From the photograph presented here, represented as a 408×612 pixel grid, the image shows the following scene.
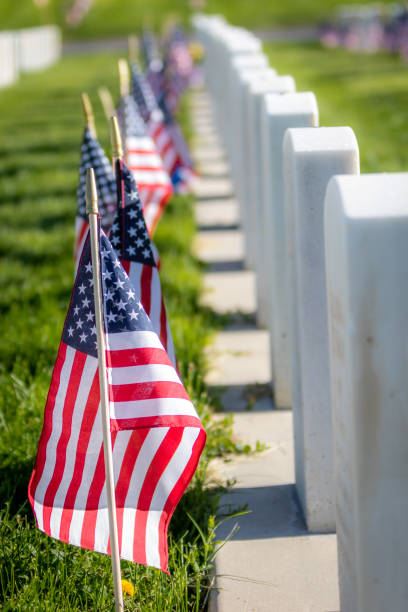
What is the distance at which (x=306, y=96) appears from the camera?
14.5 ft

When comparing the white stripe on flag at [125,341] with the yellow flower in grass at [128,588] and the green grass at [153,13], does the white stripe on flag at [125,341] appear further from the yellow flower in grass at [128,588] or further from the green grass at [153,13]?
the green grass at [153,13]

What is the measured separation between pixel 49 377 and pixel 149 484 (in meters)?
1.85

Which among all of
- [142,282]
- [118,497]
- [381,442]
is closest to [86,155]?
[142,282]

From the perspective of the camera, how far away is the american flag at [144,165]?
232 inches

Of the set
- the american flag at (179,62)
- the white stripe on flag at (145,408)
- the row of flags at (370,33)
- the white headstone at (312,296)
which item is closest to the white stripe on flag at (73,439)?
the white stripe on flag at (145,408)

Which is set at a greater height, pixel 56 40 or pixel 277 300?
pixel 56 40

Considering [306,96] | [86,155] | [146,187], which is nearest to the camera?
[306,96]

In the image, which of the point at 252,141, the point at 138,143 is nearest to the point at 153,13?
the point at 138,143

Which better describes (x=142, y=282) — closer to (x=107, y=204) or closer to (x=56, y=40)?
(x=107, y=204)

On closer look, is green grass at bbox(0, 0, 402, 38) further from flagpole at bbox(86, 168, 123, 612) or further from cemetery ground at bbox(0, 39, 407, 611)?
flagpole at bbox(86, 168, 123, 612)

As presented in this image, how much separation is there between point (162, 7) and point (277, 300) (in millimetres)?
52254

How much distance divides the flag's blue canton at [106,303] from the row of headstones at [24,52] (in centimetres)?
2384

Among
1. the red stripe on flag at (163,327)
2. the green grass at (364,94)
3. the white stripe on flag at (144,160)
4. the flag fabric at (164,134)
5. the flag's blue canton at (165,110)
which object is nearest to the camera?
the red stripe on flag at (163,327)

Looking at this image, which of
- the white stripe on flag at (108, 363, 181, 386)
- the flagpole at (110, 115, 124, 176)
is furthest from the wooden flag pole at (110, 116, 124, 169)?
the white stripe on flag at (108, 363, 181, 386)
